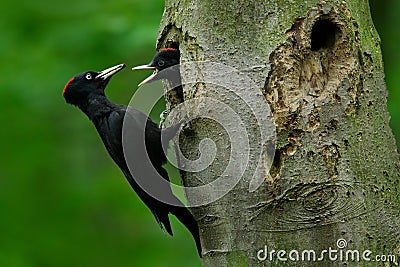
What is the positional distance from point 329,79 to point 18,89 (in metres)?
3.48

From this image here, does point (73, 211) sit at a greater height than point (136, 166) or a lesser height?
lesser

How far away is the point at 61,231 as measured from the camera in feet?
23.6

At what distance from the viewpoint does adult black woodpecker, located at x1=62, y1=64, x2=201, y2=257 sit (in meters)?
4.04

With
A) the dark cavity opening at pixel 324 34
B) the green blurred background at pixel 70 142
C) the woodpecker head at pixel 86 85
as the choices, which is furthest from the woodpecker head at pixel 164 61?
the green blurred background at pixel 70 142

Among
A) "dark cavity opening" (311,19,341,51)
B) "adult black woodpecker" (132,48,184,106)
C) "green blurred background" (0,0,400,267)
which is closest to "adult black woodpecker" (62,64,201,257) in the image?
"adult black woodpecker" (132,48,184,106)

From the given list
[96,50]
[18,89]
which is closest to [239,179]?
[96,50]

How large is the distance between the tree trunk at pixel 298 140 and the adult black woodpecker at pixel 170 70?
0.48 meters

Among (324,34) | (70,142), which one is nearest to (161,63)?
A: (324,34)

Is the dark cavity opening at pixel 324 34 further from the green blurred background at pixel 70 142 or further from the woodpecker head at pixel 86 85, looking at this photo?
the green blurred background at pixel 70 142

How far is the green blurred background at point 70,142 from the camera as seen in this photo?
595 cm

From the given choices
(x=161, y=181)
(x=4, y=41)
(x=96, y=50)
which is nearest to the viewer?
(x=161, y=181)

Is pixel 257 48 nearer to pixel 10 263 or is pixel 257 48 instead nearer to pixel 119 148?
pixel 119 148

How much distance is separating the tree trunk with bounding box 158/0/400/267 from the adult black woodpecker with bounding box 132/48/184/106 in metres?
0.48

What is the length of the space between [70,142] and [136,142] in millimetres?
3202
